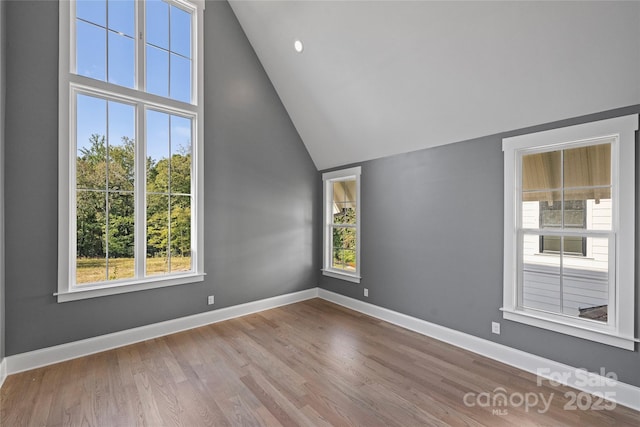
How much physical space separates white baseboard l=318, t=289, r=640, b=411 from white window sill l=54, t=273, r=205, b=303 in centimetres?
255

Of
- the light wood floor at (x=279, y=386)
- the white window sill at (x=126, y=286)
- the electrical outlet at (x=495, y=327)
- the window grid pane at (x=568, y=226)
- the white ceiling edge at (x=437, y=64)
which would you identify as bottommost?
the light wood floor at (x=279, y=386)

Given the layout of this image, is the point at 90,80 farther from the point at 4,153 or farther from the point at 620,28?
the point at 620,28

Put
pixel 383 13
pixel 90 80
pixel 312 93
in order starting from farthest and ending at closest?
pixel 312 93 < pixel 90 80 < pixel 383 13

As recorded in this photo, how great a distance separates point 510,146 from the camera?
9.09 ft

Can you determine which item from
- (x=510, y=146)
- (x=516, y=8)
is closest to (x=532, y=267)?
(x=510, y=146)

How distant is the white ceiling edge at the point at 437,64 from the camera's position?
6.77 feet

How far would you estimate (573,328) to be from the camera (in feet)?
7.88

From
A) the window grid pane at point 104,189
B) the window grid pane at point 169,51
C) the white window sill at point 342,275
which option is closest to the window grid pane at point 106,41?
the window grid pane at point 169,51

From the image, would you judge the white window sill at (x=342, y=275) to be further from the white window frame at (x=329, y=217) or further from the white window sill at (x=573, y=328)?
the white window sill at (x=573, y=328)

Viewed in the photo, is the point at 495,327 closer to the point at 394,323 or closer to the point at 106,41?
the point at 394,323

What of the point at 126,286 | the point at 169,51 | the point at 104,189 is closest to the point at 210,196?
the point at 104,189

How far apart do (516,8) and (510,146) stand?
3.78 feet

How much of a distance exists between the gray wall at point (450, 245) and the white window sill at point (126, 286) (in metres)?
2.41

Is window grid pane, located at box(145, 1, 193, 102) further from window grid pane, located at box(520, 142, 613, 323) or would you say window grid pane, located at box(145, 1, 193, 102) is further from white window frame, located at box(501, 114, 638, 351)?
window grid pane, located at box(520, 142, 613, 323)
